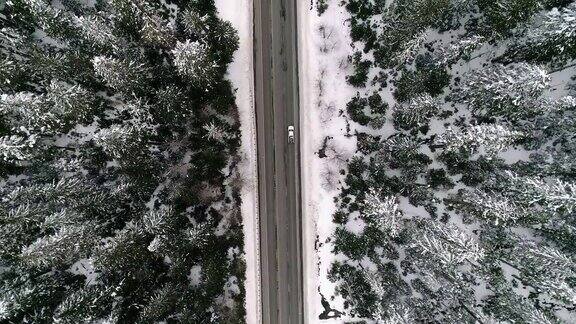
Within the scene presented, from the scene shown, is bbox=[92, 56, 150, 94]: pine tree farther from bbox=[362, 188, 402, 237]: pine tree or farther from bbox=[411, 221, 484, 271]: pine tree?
bbox=[411, 221, 484, 271]: pine tree

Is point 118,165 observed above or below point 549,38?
below

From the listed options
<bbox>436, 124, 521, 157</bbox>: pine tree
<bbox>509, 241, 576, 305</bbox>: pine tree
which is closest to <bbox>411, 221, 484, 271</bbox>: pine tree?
<bbox>509, 241, 576, 305</bbox>: pine tree

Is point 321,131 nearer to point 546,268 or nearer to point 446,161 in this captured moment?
point 446,161

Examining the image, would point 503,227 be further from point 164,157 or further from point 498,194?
point 164,157

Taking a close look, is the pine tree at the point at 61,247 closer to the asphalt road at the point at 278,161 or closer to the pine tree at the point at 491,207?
the asphalt road at the point at 278,161

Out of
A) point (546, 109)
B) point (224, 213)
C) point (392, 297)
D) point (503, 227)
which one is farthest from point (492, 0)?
point (224, 213)

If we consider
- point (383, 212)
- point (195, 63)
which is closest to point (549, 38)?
point (383, 212)
